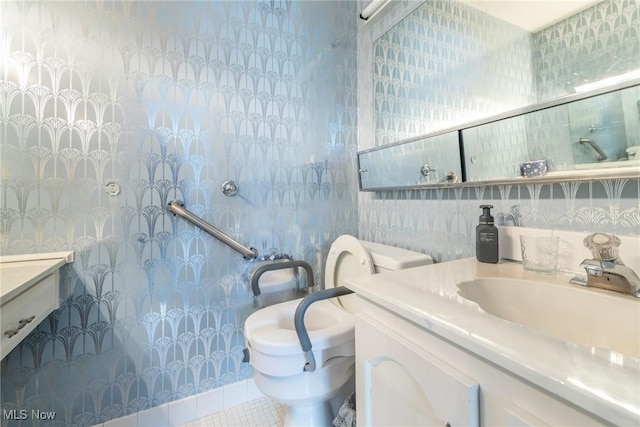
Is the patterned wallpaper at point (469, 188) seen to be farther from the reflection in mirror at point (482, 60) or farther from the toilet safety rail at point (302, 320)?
the toilet safety rail at point (302, 320)

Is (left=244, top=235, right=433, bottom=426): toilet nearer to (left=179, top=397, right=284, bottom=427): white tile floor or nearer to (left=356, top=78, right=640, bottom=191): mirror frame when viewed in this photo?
(left=179, top=397, right=284, bottom=427): white tile floor

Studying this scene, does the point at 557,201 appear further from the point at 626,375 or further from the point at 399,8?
the point at 399,8

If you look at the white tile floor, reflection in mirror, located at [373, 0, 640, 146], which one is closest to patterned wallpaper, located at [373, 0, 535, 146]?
reflection in mirror, located at [373, 0, 640, 146]

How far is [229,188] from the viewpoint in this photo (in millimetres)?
1249

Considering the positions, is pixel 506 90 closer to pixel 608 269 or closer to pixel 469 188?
pixel 469 188

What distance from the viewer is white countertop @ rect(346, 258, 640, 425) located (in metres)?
0.27

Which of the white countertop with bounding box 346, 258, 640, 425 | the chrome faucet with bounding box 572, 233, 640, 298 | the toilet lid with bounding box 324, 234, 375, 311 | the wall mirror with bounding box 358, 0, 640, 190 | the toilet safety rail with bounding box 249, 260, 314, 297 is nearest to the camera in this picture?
the white countertop with bounding box 346, 258, 640, 425

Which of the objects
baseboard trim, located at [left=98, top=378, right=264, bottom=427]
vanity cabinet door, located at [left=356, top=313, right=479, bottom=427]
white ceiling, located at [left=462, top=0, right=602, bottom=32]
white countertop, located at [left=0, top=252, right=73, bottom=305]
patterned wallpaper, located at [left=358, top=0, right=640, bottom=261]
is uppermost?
white ceiling, located at [left=462, top=0, right=602, bottom=32]

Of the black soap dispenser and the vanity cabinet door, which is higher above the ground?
the black soap dispenser

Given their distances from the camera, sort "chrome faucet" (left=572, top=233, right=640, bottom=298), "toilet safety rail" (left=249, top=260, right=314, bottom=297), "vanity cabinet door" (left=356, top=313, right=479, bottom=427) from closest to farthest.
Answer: "vanity cabinet door" (left=356, top=313, right=479, bottom=427) < "chrome faucet" (left=572, top=233, right=640, bottom=298) < "toilet safety rail" (left=249, top=260, right=314, bottom=297)

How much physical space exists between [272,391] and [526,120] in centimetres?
121

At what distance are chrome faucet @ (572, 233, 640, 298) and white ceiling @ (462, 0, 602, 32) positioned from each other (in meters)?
0.62

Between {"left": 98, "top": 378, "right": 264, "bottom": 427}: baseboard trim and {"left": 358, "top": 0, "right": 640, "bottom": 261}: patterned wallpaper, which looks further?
{"left": 98, "top": 378, "right": 264, "bottom": 427}: baseboard trim

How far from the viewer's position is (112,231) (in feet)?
3.54
